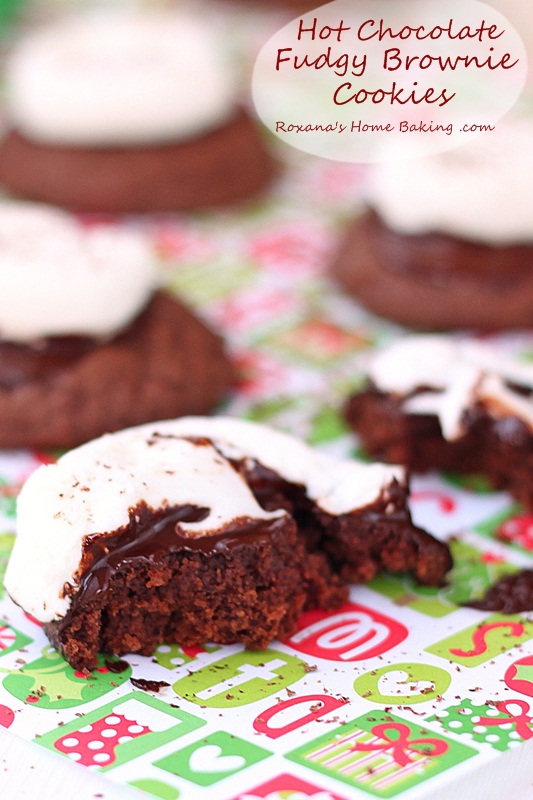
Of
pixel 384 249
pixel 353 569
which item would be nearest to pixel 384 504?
pixel 353 569

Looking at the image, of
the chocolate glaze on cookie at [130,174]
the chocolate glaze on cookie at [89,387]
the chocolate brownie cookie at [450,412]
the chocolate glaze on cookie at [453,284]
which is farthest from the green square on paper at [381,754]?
the chocolate glaze on cookie at [130,174]

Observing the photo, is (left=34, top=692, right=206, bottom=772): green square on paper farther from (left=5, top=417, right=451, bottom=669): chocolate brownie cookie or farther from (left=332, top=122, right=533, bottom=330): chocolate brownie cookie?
(left=332, top=122, right=533, bottom=330): chocolate brownie cookie

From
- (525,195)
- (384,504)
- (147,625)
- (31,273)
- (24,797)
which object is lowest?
(24,797)

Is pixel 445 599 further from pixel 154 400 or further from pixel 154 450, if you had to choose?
pixel 154 400

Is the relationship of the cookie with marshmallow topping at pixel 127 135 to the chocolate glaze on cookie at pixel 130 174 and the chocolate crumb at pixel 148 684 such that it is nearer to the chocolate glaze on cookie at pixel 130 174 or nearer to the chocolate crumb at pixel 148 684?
the chocolate glaze on cookie at pixel 130 174

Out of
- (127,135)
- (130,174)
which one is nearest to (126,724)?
(130,174)

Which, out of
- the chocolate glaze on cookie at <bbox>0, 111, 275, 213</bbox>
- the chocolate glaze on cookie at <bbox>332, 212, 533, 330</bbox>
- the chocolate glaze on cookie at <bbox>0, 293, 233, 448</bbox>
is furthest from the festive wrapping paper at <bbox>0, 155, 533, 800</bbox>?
the chocolate glaze on cookie at <bbox>0, 111, 275, 213</bbox>
